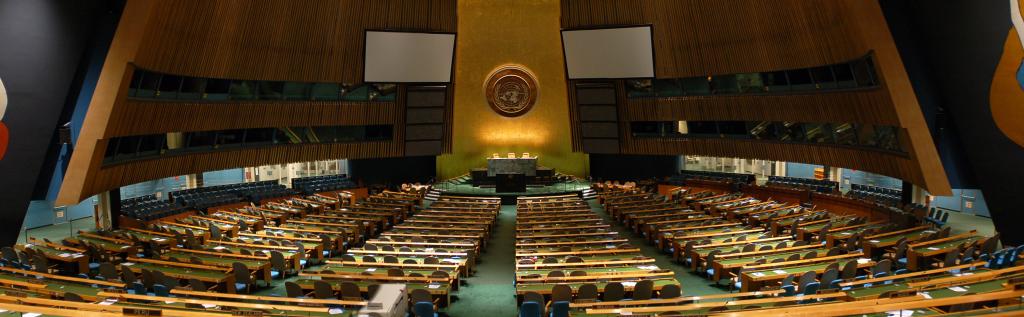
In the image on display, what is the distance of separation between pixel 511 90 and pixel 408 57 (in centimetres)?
754

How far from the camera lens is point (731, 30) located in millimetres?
22078

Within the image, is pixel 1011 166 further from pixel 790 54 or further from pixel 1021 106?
pixel 790 54

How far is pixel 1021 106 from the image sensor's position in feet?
40.7

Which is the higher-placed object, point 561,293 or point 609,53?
point 609,53

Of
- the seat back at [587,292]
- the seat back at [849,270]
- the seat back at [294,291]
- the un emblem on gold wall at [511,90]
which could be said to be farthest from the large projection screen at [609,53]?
the seat back at [294,291]

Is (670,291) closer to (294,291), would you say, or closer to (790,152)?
(294,291)

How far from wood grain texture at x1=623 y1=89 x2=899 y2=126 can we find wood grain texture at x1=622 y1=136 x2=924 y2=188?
1.04m

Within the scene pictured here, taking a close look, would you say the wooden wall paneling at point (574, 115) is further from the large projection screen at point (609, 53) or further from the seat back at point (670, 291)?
the seat back at point (670, 291)

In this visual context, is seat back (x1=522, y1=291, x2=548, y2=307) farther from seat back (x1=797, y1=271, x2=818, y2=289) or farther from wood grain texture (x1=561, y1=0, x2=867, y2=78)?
wood grain texture (x1=561, y1=0, x2=867, y2=78)

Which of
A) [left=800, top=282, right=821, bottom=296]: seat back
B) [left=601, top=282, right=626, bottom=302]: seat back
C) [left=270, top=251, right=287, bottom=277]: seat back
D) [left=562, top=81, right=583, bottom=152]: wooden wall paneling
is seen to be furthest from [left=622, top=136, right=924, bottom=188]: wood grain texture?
[left=270, top=251, right=287, bottom=277]: seat back

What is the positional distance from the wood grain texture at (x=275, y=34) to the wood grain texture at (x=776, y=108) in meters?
9.50

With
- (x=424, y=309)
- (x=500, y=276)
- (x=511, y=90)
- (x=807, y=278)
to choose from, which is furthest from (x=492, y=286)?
(x=511, y=90)

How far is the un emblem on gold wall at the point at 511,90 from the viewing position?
31734 millimetres

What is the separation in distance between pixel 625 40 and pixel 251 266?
17.2 meters
